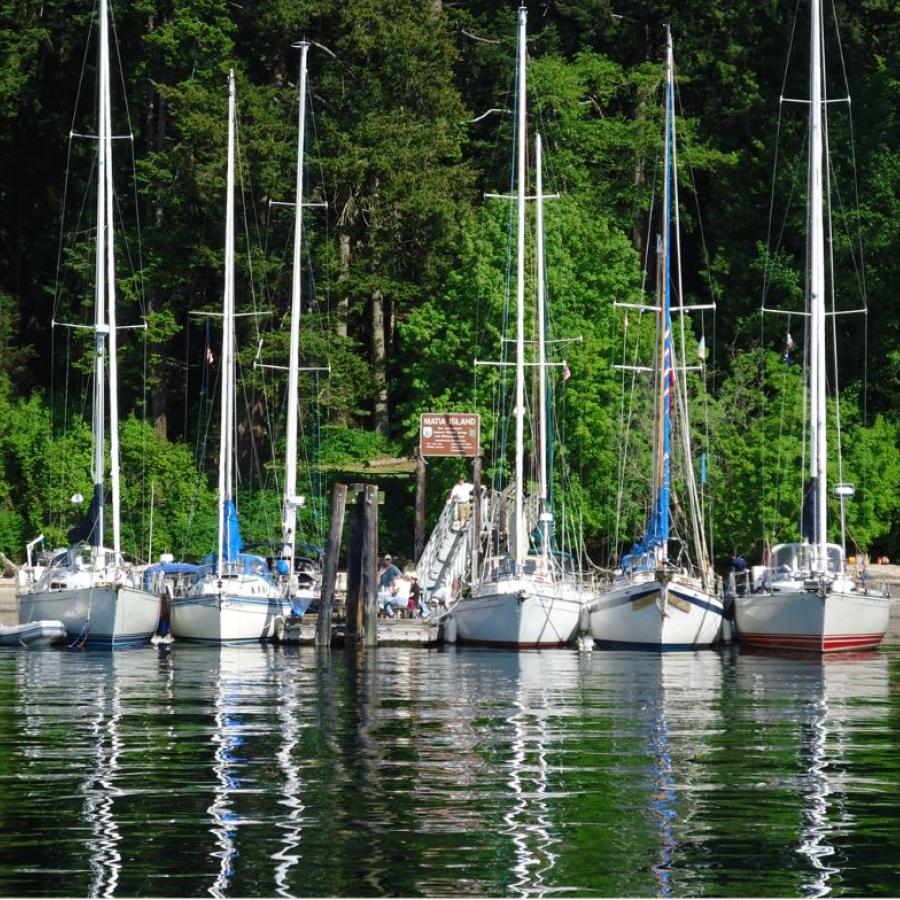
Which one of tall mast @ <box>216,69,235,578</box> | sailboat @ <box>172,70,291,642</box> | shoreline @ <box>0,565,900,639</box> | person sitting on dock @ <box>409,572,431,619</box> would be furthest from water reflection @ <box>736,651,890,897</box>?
shoreline @ <box>0,565,900,639</box>

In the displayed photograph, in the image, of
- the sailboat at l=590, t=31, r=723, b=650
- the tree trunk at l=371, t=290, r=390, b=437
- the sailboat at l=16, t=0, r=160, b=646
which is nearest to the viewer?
the sailboat at l=590, t=31, r=723, b=650

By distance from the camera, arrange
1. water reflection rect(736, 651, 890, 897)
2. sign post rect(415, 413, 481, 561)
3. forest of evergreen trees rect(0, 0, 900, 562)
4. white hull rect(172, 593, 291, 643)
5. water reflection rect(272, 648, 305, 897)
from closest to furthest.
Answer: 1. water reflection rect(272, 648, 305, 897)
2. water reflection rect(736, 651, 890, 897)
3. white hull rect(172, 593, 291, 643)
4. sign post rect(415, 413, 481, 561)
5. forest of evergreen trees rect(0, 0, 900, 562)

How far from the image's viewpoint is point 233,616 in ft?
155

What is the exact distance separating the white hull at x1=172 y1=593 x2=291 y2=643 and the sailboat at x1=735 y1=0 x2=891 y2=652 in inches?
400

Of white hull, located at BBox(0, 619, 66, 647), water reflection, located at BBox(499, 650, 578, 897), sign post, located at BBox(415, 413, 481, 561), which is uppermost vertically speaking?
sign post, located at BBox(415, 413, 481, 561)

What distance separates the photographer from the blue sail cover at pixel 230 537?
49.2 metres

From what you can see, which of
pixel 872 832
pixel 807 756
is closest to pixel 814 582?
pixel 807 756

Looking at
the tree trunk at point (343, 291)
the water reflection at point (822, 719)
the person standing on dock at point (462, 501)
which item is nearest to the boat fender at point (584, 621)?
the water reflection at point (822, 719)

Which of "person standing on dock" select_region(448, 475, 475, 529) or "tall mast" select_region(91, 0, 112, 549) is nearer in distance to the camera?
"tall mast" select_region(91, 0, 112, 549)

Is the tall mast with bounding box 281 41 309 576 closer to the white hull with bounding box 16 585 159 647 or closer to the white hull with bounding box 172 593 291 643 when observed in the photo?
the white hull with bounding box 172 593 291 643

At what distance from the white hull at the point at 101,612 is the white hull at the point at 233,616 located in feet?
3.33

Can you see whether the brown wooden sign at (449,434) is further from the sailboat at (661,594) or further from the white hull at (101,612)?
the white hull at (101,612)

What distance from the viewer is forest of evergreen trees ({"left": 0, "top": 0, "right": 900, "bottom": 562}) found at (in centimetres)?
6272

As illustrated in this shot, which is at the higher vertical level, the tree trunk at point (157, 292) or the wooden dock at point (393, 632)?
the tree trunk at point (157, 292)
